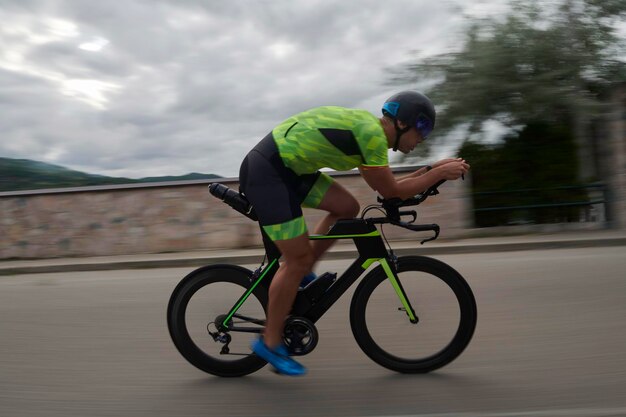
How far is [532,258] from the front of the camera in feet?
26.3

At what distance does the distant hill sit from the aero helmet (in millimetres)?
8234

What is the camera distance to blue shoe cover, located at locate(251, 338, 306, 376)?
129 inches

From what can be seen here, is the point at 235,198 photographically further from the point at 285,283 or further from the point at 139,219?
the point at 139,219

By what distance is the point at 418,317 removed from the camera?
342cm

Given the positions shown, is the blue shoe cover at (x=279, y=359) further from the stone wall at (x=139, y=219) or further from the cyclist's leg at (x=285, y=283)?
the stone wall at (x=139, y=219)

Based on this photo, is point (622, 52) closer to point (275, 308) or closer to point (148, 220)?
point (148, 220)

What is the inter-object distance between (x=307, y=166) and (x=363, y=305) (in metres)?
0.86

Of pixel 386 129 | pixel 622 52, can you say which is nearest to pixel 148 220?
pixel 386 129

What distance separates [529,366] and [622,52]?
37.3 ft

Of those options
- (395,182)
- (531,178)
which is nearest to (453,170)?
(395,182)

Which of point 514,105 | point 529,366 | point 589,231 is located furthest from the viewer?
point 514,105

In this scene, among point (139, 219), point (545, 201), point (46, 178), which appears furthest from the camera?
point (46, 178)

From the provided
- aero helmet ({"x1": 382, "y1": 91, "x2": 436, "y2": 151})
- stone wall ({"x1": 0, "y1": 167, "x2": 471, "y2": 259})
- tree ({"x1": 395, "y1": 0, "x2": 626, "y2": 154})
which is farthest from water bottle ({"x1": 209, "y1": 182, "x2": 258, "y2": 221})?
tree ({"x1": 395, "y1": 0, "x2": 626, "y2": 154})

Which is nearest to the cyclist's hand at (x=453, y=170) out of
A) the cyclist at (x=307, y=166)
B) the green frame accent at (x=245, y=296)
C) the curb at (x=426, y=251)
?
the cyclist at (x=307, y=166)
